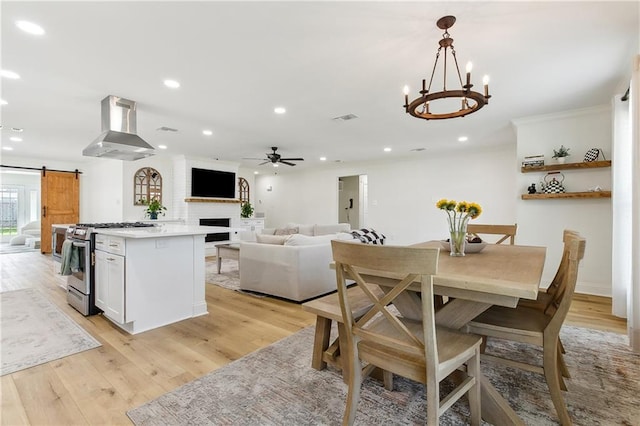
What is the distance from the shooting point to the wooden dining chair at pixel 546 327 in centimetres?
150

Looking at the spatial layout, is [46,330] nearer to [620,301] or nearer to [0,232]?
[620,301]

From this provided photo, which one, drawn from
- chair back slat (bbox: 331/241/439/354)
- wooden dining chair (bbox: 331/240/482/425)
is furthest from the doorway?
chair back slat (bbox: 331/241/439/354)

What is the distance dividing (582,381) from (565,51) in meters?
2.48

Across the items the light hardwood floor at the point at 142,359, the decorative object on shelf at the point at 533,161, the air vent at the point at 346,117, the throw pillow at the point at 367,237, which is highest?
the air vent at the point at 346,117

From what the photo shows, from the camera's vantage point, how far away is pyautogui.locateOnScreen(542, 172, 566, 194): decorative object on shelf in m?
3.96

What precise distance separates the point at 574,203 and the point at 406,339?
404 cm

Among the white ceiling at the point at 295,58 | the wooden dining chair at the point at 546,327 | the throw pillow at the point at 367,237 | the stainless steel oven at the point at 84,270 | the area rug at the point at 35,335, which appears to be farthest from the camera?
the throw pillow at the point at 367,237

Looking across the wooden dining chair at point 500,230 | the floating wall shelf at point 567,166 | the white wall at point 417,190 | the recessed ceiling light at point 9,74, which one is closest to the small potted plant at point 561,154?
the floating wall shelf at point 567,166

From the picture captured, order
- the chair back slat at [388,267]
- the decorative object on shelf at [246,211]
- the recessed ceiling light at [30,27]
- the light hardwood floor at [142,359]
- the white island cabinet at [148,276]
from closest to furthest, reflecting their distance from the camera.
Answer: the chair back slat at [388,267] < the light hardwood floor at [142,359] < the recessed ceiling light at [30,27] < the white island cabinet at [148,276] < the decorative object on shelf at [246,211]

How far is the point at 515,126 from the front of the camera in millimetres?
4406

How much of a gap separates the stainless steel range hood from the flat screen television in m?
3.73

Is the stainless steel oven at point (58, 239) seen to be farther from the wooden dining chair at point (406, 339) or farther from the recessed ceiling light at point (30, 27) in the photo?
the wooden dining chair at point (406, 339)

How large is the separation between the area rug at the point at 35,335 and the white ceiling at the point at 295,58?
2392 millimetres

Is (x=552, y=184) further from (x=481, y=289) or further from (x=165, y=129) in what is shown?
(x=165, y=129)
